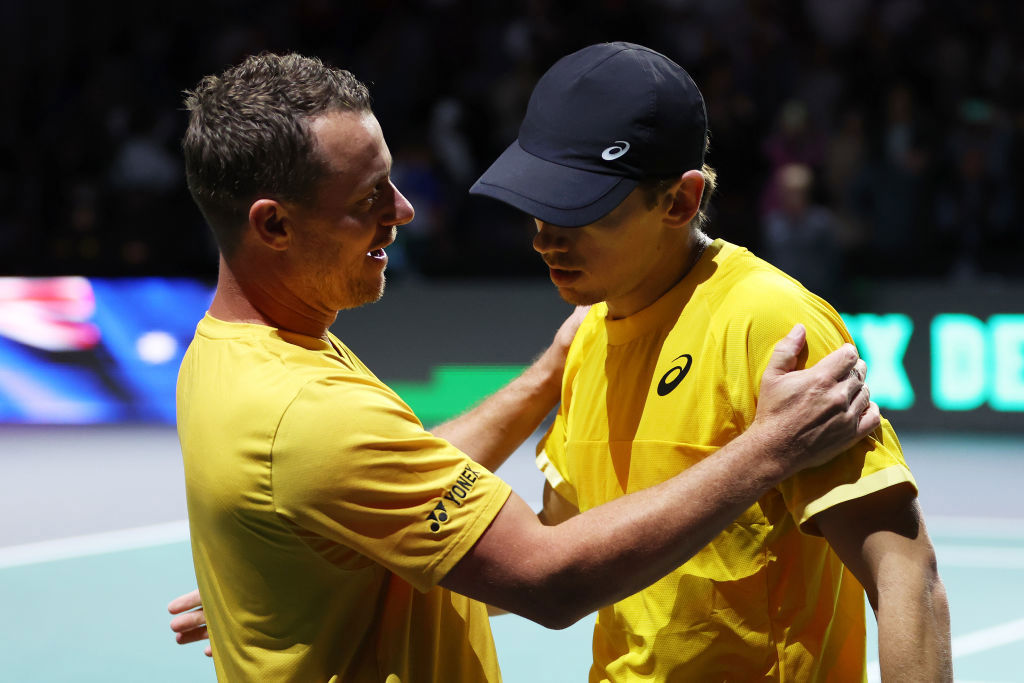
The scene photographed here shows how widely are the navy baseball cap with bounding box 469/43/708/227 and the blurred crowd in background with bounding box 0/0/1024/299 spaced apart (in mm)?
7999

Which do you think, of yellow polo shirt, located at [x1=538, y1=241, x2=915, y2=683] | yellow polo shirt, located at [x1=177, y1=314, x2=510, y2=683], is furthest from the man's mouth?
yellow polo shirt, located at [x1=177, y1=314, x2=510, y2=683]

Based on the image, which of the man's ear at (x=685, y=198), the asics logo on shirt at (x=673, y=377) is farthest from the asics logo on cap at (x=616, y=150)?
the asics logo on shirt at (x=673, y=377)

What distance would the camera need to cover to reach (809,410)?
6.85 ft

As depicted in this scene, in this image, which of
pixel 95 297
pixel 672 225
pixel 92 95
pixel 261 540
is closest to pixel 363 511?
pixel 261 540

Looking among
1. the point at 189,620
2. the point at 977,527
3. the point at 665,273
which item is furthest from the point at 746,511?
the point at 977,527

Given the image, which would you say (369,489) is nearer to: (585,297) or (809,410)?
(585,297)

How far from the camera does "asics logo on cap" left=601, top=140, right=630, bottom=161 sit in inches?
91.1

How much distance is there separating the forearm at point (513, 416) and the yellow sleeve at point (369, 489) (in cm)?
83

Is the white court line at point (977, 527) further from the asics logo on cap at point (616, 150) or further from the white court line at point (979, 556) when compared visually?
the asics logo on cap at point (616, 150)

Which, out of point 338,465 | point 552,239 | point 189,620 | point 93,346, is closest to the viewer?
point 338,465

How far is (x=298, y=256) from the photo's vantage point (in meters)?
2.42

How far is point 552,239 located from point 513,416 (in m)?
0.69

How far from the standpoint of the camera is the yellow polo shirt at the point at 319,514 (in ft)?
7.10

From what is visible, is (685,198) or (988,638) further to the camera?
(988,638)
